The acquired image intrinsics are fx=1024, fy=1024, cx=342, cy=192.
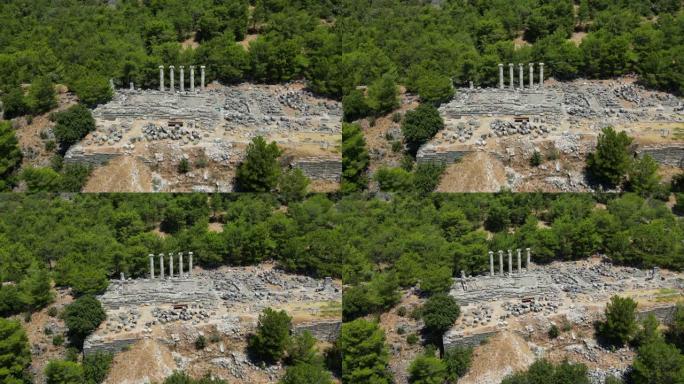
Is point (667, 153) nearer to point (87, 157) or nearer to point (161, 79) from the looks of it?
point (161, 79)

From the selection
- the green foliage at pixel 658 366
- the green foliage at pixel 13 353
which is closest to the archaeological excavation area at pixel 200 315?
the green foliage at pixel 13 353

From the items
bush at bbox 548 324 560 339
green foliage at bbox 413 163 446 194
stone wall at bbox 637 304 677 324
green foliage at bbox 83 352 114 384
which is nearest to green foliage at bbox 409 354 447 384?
bush at bbox 548 324 560 339

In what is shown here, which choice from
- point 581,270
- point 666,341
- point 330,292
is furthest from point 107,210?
point 666,341

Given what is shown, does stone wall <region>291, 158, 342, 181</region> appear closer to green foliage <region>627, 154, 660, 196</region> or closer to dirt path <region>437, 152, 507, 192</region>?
dirt path <region>437, 152, 507, 192</region>

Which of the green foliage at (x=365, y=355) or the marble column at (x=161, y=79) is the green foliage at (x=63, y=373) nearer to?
the green foliage at (x=365, y=355)

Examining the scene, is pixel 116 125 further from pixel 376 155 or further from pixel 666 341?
pixel 666 341

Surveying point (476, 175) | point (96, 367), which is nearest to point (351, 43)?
point (476, 175)
